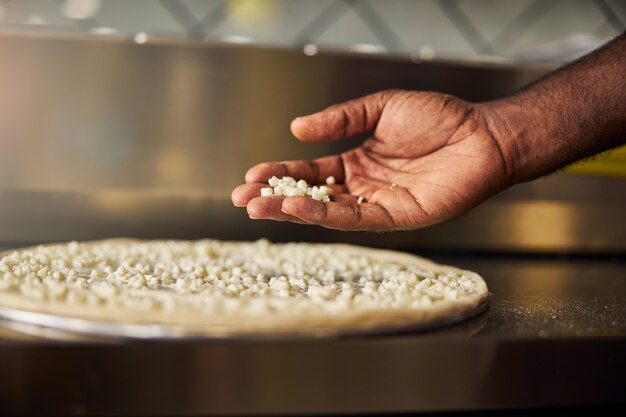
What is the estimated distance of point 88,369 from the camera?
0.43 m

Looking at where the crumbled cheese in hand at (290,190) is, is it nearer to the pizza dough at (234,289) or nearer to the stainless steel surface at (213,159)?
the pizza dough at (234,289)

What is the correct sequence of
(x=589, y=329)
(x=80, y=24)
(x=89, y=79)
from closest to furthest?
(x=589, y=329) → (x=89, y=79) → (x=80, y=24)

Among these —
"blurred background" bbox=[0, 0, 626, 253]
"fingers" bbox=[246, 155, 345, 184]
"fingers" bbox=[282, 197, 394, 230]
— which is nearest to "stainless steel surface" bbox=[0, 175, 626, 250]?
"blurred background" bbox=[0, 0, 626, 253]

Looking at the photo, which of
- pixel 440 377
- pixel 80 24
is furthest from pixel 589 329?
pixel 80 24

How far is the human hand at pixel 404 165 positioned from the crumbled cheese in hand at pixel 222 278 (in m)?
A: 0.08

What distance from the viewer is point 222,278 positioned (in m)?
0.68

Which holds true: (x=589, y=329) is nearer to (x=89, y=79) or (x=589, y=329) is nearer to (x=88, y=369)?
(x=88, y=369)

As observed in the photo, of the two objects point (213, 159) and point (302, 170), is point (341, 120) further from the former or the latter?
point (213, 159)

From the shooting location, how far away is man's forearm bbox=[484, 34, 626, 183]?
0.78 metres

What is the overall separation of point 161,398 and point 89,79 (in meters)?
0.75

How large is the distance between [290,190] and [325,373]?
29 centimetres

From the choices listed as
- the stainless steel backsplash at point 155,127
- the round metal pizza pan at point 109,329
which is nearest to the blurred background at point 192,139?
the stainless steel backsplash at point 155,127

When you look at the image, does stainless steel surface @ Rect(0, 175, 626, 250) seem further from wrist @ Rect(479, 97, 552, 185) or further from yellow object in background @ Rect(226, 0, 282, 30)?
yellow object in background @ Rect(226, 0, 282, 30)

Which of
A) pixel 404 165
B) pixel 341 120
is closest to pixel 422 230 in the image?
pixel 404 165
